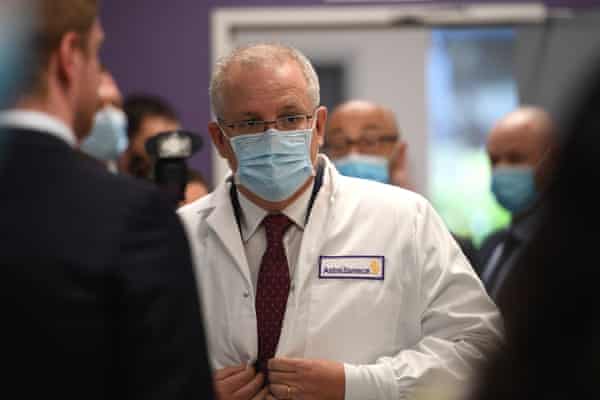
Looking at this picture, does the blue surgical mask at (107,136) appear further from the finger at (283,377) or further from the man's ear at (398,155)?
the finger at (283,377)

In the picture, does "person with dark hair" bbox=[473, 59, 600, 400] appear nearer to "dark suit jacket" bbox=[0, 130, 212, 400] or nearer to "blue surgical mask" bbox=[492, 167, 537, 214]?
"dark suit jacket" bbox=[0, 130, 212, 400]

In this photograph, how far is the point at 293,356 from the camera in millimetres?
1970

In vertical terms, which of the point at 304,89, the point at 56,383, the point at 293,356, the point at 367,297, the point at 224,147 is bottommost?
the point at 293,356

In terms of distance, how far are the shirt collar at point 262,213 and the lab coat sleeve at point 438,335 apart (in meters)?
0.27

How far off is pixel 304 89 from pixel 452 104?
3.20 metres

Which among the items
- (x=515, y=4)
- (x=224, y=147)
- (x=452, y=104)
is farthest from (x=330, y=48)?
(x=224, y=147)

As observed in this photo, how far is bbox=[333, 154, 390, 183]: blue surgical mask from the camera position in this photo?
10.7 feet

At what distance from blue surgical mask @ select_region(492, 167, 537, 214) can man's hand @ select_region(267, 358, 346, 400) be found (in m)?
1.67

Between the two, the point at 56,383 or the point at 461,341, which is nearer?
the point at 56,383

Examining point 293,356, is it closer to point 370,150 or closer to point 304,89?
point 304,89

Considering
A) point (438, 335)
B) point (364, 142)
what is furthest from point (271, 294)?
point (364, 142)

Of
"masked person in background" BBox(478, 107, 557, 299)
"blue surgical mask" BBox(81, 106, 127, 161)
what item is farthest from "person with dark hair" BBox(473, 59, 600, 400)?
"blue surgical mask" BBox(81, 106, 127, 161)

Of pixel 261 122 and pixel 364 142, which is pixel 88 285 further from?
pixel 364 142

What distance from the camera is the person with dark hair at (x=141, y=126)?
3.39 m
